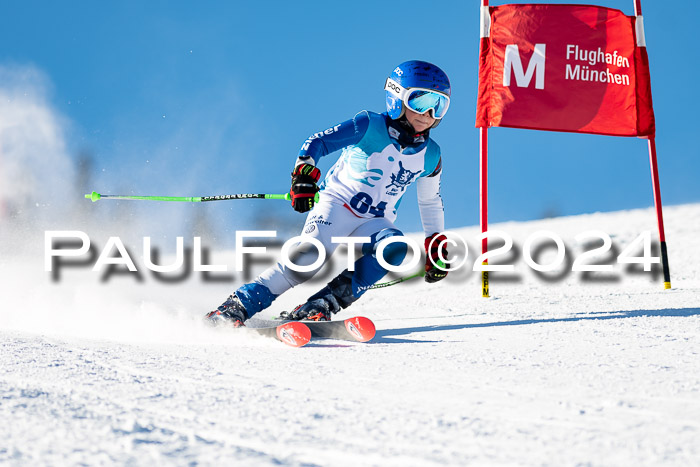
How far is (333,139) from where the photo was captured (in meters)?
3.84

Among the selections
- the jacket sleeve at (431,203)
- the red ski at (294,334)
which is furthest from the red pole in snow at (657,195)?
the red ski at (294,334)

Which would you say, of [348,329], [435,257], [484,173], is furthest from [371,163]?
[484,173]

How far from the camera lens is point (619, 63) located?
6414 mm

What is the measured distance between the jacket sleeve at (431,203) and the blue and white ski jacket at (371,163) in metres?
0.02

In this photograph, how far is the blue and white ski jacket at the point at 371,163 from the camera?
388 cm

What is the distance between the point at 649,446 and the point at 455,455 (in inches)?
16.3

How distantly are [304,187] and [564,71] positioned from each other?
3.89m

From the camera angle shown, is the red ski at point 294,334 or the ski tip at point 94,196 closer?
the red ski at point 294,334

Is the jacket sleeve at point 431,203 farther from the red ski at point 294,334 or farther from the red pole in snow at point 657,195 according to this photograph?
the red pole in snow at point 657,195

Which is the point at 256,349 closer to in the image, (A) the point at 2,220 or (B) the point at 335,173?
(B) the point at 335,173

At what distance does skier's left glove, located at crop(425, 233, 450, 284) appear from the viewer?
4246 millimetres

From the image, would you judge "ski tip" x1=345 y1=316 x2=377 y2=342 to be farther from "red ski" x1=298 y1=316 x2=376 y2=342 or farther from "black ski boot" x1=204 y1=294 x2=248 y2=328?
"black ski boot" x1=204 y1=294 x2=248 y2=328

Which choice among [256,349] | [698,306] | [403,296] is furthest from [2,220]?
[698,306]

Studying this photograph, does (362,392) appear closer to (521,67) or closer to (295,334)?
(295,334)
